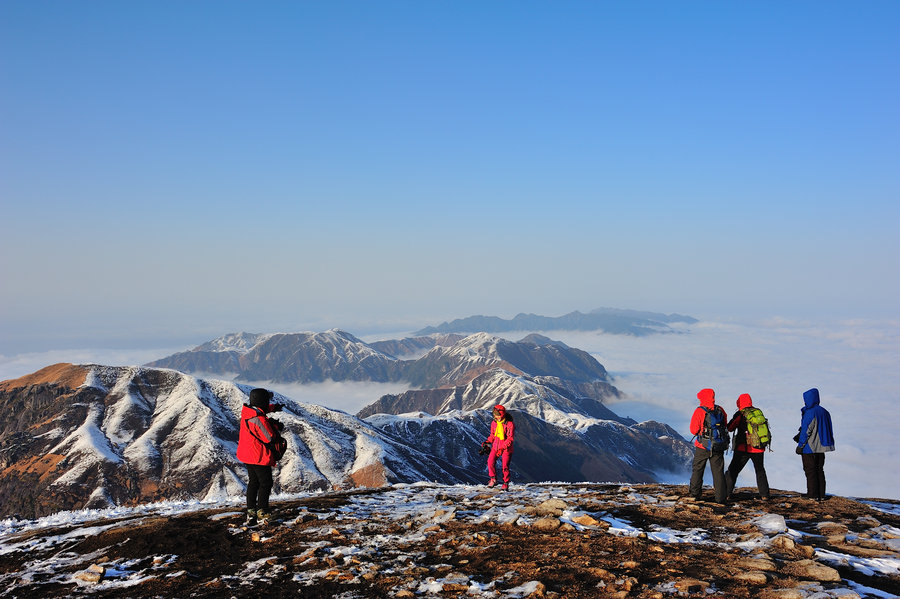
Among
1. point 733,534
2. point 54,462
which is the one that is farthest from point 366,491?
point 54,462

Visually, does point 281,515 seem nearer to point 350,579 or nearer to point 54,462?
point 350,579

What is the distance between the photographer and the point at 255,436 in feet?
48.2

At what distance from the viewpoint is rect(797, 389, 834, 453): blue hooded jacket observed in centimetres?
1744

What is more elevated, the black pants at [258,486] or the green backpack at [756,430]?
the green backpack at [756,430]

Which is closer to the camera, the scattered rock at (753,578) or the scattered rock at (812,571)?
the scattered rock at (753,578)

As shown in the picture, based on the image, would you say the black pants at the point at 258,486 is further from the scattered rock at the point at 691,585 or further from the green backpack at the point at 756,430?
the green backpack at the point at 756,430

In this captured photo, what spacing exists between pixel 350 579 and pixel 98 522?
493 inches

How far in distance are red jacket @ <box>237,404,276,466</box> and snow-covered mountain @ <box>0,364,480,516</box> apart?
425ft

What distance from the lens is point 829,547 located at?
11570 mm

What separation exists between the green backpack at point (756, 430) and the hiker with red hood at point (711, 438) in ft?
3.28

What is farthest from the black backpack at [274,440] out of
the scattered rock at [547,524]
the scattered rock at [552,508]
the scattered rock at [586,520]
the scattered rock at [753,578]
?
the scattered rock at [753,578]

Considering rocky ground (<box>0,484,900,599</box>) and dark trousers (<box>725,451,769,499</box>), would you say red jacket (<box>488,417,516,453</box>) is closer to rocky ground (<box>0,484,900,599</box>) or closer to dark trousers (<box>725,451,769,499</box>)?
rocky ground (<box>0,484,900,599</box>)

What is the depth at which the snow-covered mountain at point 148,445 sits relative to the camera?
12962 cm

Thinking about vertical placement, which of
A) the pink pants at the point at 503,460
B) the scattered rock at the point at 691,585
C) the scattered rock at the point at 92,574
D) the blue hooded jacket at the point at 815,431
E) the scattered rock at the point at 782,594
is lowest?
the pink pants at the point at 503,460
